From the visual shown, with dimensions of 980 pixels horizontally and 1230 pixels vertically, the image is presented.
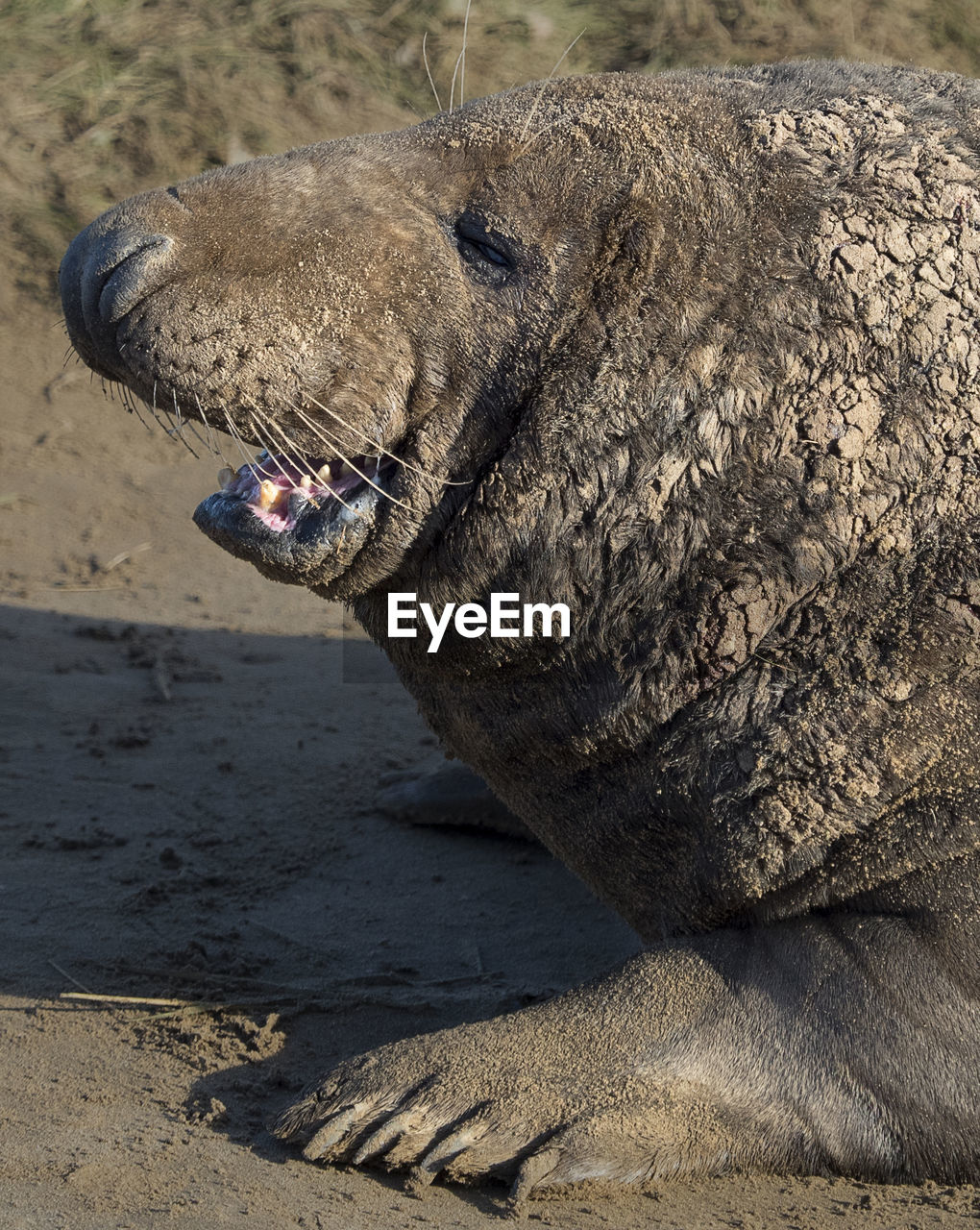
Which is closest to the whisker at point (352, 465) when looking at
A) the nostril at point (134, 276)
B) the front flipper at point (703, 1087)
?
the nostril at point (134, 276)

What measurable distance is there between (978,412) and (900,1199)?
149cm

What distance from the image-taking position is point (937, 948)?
9.48ft

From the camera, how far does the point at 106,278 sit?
3.01 metres

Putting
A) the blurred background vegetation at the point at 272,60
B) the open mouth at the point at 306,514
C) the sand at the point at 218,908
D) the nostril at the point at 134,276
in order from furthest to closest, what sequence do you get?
the blurred background vegetation at the point at 272,60, the open mouth at the point at 306,514, the nostril at the point at 134,276, the sand at the point at 218,908

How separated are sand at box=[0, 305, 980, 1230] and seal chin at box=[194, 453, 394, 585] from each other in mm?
1087

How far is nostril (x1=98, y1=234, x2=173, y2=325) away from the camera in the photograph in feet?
9.66

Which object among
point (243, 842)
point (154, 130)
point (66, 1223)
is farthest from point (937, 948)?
point (154, 130)

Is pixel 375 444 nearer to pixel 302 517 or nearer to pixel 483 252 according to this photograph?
pixel 302 517

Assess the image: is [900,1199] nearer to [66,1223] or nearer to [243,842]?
[66,1223]

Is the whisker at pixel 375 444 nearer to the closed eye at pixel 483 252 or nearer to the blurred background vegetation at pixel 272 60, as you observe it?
the closed eye at pixel 483 252

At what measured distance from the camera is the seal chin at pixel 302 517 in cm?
309

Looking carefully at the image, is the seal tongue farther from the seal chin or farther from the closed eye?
the closed eye

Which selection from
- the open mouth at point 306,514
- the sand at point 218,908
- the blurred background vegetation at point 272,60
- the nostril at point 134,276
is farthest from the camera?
the blurred background vegetation at point 272,60

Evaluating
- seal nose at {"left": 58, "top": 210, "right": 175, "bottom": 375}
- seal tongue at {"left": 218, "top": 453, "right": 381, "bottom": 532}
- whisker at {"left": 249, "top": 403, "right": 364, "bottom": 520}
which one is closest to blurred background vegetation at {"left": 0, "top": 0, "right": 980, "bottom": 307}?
seal nose at {"left": 58, "top": 210, "right": 175, "bottom": 375}
